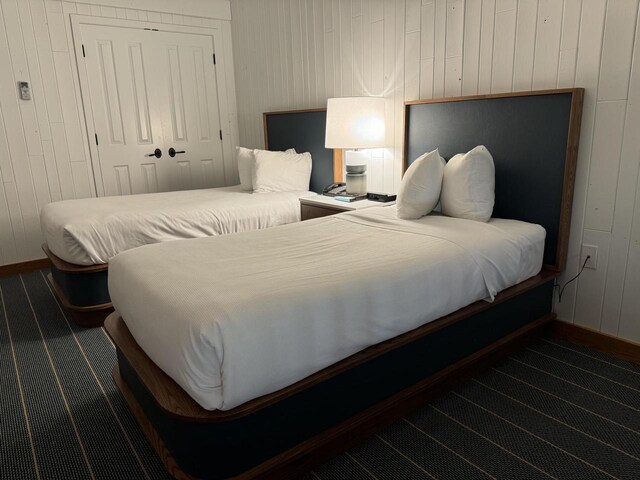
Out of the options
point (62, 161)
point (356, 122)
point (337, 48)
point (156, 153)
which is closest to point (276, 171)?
point (356, 122)

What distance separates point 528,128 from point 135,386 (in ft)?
7.39

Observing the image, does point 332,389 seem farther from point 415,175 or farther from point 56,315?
point 56,315

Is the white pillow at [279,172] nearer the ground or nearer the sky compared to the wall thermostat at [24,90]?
nearer the ground

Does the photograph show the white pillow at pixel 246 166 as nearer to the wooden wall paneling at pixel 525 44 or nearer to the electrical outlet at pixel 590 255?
the wooden wall paneling at pixel 525 44

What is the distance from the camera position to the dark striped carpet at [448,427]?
5.27 feet

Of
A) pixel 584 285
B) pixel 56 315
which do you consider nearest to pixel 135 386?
pixel 56 315

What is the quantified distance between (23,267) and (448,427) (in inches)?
149

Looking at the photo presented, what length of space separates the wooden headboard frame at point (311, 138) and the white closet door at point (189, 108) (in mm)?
861

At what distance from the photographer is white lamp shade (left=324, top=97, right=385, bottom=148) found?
10.0ft

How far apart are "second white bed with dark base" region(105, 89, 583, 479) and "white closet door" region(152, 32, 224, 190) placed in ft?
8.86

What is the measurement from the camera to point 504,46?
96.9 inches

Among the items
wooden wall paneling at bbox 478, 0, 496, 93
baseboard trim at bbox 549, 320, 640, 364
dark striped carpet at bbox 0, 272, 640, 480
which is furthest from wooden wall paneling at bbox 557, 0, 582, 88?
dark striped carpet at bbox 0, 272, 640, 480

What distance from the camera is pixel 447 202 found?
252 cm

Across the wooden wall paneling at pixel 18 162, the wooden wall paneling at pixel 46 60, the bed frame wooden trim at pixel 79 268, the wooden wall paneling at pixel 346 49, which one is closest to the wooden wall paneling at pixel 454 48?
the wooden wall paneling at pixel 346 49
